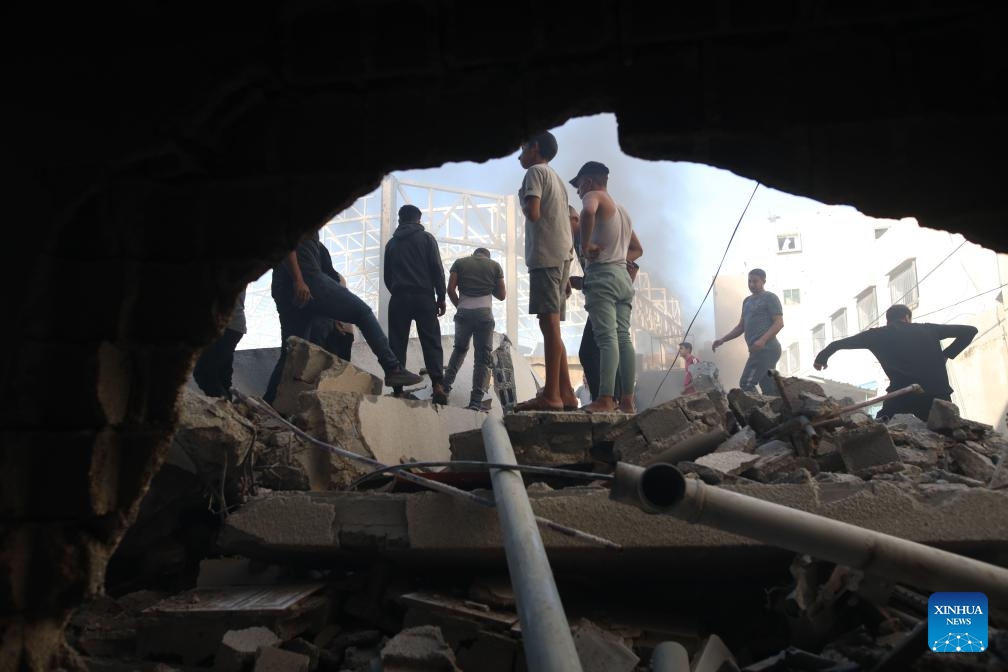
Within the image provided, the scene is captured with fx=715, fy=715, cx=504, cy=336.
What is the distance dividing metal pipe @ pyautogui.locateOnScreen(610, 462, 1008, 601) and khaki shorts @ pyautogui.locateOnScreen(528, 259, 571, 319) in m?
2.55

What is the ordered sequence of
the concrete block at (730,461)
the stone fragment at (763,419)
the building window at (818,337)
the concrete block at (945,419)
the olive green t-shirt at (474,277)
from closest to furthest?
the concrete block at (730,461) → the stone fragment at (763,419) → the concrete block at (945,419) → the olive green t-shirt at (474,277) → the building window at (818,337)

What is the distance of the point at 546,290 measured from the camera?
487cm

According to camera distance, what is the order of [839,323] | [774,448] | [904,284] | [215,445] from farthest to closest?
[839,323], [904,284], [774,448], [215,445]

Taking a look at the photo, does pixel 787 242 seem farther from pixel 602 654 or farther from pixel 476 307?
pixel 602 654

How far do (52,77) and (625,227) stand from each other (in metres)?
3.84

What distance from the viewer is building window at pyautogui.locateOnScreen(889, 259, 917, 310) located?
14.8 meters

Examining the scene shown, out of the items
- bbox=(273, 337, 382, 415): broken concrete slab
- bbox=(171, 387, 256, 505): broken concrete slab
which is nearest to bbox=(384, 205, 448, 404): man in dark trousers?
bbox=(273, 337, 382, 415): broken concrete slab

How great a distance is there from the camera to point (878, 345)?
6215 mm

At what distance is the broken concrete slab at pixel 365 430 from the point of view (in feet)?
14.9

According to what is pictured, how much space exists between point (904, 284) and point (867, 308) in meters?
2.64

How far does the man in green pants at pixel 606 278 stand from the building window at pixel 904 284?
1178 centimetres

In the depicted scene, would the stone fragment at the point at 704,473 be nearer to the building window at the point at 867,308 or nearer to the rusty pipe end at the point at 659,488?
the rusty pipe end at the point at 659,488

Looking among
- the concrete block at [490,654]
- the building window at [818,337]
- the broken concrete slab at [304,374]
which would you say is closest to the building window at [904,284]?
the building window at [818,337]

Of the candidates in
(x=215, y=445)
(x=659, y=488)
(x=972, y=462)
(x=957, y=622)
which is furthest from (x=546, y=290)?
(x=957, y=622)
